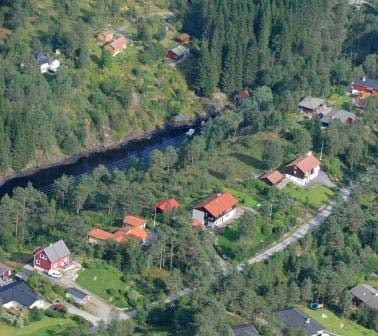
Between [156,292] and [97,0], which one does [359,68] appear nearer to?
[97,0]

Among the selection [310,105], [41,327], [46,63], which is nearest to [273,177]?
[310,105]

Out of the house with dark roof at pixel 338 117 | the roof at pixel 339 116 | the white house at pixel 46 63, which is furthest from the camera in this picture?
the white house at pixel 46 63

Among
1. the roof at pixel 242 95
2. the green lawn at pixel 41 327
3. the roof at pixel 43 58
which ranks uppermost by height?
the roof at pixel 43 58

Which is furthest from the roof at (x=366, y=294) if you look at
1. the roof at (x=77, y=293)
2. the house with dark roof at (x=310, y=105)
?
the house with dark roof at (x=310, y=105)

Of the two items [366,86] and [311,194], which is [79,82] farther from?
[366,86]

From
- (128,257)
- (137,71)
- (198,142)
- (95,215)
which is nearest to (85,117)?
(137,71)

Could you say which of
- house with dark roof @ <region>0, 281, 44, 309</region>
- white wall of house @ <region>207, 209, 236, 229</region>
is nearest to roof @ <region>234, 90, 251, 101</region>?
white wall of house @ <region>207, 209, 236, 229</region>

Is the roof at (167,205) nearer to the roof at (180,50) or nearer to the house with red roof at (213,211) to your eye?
the house with red roof at (213,211)
